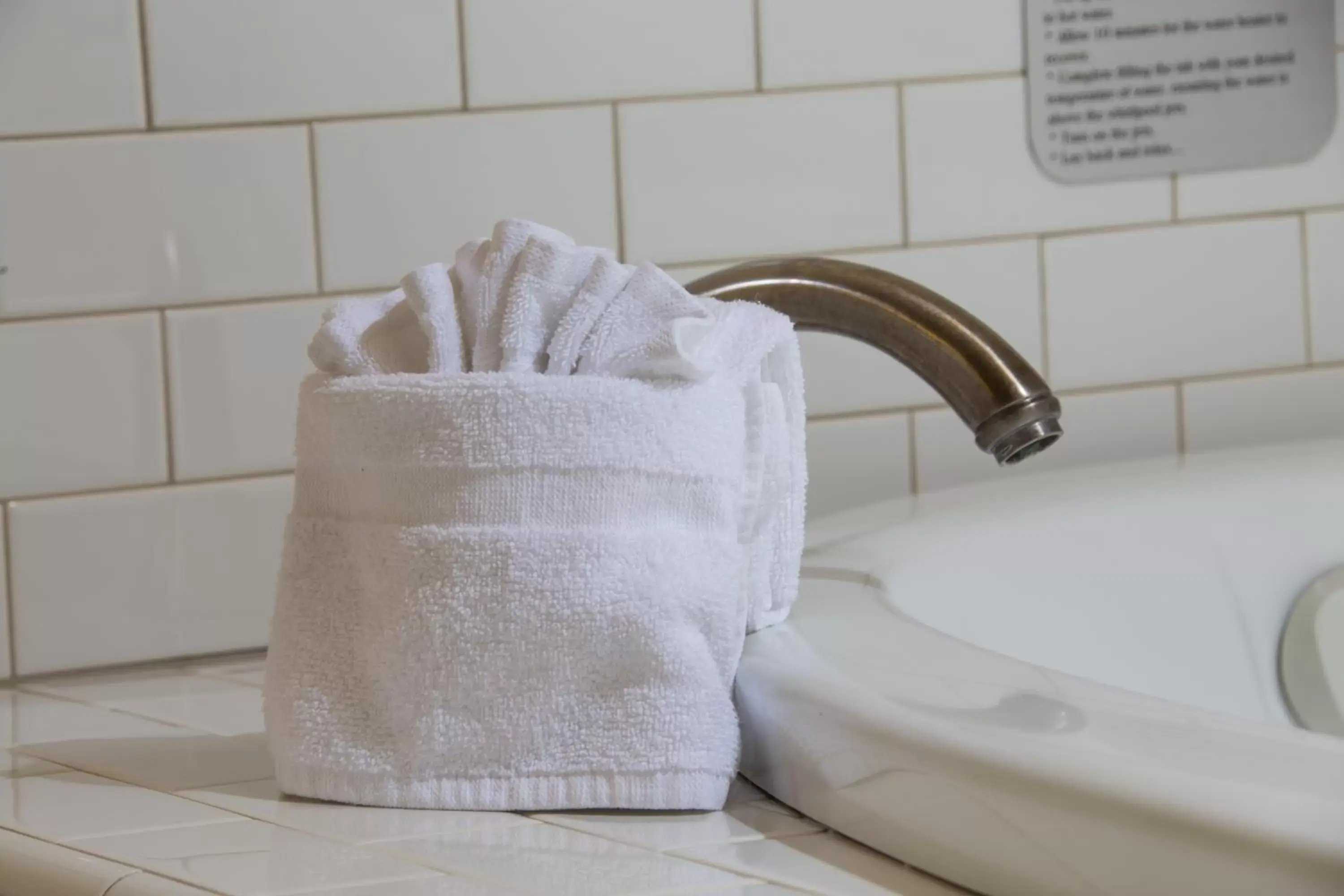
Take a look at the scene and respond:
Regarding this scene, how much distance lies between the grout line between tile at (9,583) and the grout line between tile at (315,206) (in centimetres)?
23

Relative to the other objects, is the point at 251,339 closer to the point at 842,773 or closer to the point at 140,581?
the point at 140,581

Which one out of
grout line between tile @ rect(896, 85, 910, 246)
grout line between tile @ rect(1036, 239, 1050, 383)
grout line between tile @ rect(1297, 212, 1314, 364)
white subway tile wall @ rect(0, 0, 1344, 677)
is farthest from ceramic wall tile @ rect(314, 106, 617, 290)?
grout line between tile @ rect(1297, 212, 1314, 364)

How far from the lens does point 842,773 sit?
551 mm

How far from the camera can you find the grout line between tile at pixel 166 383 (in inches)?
37.4

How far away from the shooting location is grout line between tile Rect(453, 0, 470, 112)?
0.99 meters

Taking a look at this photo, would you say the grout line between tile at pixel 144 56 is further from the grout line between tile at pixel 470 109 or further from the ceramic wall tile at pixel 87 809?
the ceramic wall tile at pixel 87 809

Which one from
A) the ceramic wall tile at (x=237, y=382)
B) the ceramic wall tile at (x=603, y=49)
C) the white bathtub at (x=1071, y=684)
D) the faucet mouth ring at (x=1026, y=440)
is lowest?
the white bathtub at (x=1071, y=684)

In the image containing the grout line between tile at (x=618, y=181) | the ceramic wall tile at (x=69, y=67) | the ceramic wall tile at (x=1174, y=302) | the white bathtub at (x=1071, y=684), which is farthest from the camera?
the ceramic wall tile at (x=1174, y=302)

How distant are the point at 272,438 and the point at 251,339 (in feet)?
0.21

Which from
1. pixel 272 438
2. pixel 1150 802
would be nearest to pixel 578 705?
pixel 1150 802

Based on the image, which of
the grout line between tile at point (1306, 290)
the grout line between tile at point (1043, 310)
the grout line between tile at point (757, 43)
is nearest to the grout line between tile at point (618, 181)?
the grout line between tile at point (757, 43)

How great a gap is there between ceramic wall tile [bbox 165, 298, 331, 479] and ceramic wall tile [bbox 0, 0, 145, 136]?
13cm

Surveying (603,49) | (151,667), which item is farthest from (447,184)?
(151,667)

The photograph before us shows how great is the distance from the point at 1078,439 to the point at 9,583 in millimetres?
743
